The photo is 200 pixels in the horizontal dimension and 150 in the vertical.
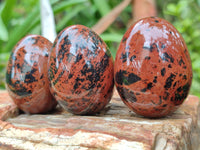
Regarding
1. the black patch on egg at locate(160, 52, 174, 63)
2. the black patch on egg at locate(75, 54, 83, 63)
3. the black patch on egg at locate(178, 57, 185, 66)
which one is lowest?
the black patch on egg at locate(178, 57, 185, 66)

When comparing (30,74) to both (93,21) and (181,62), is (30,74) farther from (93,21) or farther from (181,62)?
(93,21)

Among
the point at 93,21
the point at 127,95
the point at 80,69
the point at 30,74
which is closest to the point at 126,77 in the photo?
the point at 127,95

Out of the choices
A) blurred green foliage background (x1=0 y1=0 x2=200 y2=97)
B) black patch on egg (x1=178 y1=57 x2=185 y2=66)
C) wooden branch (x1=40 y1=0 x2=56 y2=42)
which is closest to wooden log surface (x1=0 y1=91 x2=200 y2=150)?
black patch on egg (x1=178 y1=57 x2=185 y2=66)

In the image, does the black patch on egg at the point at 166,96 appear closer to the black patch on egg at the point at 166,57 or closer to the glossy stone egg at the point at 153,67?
the glossy stone egg at the point at 153,67

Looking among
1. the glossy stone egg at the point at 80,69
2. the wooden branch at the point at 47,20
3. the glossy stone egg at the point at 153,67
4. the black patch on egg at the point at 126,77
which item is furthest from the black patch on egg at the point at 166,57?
the wooden branch at the point at 47,20

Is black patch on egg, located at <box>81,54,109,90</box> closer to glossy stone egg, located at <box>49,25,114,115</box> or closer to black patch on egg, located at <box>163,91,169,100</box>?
glossy stone egg, located at <box>49,25,114,115</box>

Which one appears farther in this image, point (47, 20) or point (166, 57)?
point (47, 20)
